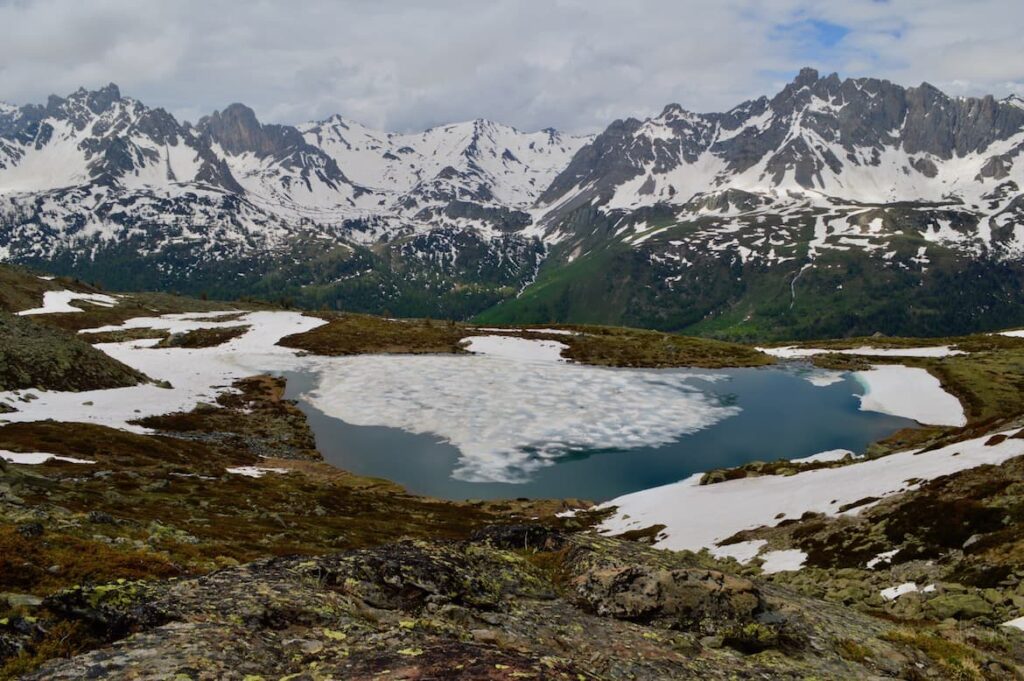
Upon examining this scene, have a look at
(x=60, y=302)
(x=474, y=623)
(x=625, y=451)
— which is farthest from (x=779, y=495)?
(x=60, y=302)

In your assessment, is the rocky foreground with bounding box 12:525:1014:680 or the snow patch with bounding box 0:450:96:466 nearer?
the rocky foreground with bounding box 12:525:1014:680

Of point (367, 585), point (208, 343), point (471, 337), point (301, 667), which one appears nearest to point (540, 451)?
point (367, 585)

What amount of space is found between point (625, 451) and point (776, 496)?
99.9 ft

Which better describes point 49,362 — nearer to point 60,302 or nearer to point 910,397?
point 910,397

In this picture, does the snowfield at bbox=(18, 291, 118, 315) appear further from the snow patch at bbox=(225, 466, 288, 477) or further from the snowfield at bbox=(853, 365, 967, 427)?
the snowfield at bbox=(853, 365, 967, 427)

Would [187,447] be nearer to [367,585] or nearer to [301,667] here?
[367,585]

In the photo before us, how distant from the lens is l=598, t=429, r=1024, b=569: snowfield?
4053cm

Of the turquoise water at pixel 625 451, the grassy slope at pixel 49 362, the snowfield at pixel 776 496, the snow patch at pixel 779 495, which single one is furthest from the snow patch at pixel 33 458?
the snow patch at pixel 779 495

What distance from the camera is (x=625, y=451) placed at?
7900cm

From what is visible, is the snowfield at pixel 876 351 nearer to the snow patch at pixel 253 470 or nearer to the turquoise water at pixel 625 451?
the turquoise water at pixel 625 451

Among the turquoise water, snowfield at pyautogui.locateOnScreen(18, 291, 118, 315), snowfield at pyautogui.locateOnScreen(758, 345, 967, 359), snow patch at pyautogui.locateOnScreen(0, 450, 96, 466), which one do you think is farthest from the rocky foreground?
snowfield at pyautogui.locateOnScreen(18, 291, 118, 315)

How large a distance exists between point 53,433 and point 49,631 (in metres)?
44.6

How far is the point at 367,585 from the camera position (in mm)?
16734

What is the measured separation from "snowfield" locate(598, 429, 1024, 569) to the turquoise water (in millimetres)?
12187
